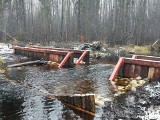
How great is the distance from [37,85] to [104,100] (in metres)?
3.67

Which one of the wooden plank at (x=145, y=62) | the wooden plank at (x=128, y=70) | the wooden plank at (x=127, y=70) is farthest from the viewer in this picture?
the wooden plank at (x=127, y=70)

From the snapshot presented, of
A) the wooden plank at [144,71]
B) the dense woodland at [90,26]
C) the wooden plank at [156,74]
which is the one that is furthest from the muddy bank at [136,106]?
the dense woodland at [90,26]

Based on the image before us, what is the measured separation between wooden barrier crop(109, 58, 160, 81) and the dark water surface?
785 millimetres

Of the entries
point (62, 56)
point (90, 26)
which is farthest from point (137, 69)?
point (90, 26)

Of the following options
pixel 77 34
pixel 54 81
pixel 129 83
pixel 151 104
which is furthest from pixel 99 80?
pixel 77 34

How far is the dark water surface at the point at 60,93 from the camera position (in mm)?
7195

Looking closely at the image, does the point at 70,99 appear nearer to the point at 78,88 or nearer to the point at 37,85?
the point at 78,88

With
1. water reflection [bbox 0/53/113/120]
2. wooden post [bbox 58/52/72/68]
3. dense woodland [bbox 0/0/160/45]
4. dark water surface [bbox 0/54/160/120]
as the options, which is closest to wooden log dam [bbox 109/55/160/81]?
dark water surface [bbox 0/54/160/120]

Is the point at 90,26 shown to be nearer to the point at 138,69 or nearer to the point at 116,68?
the point at 116,68

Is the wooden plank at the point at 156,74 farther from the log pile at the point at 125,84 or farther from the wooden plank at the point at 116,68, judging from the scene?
the wooden plank at the point at 116,68

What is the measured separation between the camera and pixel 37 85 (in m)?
10.9

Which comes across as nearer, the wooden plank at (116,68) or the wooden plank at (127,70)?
the wooden plank at (116,68)

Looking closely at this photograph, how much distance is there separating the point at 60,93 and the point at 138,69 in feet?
16.4

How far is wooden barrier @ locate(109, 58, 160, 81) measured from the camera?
11766 millimetres
